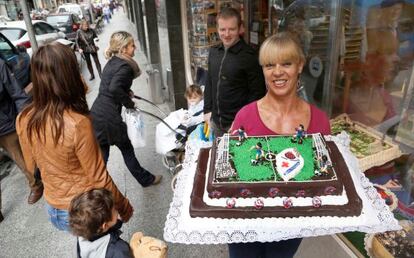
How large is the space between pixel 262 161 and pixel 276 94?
17.1 inches

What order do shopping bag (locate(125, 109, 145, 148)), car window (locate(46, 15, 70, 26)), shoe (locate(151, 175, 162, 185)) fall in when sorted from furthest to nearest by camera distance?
car window (locate(46, 15, 70, 26))
shoe (locate(151, 175, 162, 185))
shopping bag (locate(125, 109, 145, 148))

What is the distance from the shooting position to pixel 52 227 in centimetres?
374

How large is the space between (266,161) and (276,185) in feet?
0.62

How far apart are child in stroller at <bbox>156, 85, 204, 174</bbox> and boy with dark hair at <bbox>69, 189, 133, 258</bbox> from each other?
2.21m

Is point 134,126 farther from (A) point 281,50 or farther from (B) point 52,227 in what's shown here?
(A) point 281,50

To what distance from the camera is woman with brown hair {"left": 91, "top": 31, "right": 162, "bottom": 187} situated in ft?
11.5

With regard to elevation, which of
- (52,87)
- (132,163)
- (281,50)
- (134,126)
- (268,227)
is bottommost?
(132,163)

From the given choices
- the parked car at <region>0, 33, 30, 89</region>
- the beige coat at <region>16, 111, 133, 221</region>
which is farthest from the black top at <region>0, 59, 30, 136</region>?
the parked car at <region>0, 33, 30, 89</region>

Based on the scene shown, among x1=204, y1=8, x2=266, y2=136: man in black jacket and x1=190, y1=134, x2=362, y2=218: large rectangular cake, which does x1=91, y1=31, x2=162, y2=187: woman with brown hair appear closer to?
x1=204, y1=8, x2=266, y2=136: man in black jacket

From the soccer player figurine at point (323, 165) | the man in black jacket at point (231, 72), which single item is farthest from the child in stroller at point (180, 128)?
the soccer player figurine at point (323, 165)

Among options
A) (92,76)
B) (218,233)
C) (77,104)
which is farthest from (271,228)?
(92,76)

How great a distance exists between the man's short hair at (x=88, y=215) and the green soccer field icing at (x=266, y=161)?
79 cm

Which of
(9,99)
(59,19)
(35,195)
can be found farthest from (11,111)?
(59,19)

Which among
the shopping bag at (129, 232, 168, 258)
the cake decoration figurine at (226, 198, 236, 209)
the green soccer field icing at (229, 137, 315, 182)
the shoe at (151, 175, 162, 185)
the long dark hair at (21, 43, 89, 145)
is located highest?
the long dark hair at (21, 43, 89, 145)
